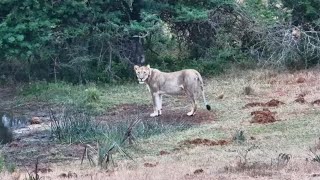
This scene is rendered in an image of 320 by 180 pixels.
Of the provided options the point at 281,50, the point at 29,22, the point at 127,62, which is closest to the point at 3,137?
the point at 29,22

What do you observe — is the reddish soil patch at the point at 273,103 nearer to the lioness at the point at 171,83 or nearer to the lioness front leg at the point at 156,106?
the lioness at the point at 171,83

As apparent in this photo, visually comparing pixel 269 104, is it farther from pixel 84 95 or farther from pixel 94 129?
pixel 84 95

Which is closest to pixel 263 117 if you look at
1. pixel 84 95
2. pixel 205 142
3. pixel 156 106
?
pixel 205 142

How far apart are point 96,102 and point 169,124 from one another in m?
3.44

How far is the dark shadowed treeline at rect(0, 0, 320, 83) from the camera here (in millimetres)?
21391

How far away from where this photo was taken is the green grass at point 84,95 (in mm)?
19062

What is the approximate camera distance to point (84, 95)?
19.9m

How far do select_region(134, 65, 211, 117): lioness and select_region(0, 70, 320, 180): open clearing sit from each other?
0.34 meters

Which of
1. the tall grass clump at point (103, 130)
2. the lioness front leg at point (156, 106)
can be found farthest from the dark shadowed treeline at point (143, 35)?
the tall grass clump at point (103, 130)

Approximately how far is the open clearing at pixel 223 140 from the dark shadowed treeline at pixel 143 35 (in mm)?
1564

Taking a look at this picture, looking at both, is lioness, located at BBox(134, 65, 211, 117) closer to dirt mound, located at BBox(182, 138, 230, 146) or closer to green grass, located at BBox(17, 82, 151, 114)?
green grass, located at BBox(17, 82, 151, 114)

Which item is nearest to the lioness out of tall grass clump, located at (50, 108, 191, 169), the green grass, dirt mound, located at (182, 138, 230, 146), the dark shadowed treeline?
tall grass clump, located at (50, 108, 191, 169)

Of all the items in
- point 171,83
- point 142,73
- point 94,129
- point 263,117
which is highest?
point 142,73

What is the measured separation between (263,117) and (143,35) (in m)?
7.28
